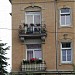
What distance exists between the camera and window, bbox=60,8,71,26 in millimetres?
47000

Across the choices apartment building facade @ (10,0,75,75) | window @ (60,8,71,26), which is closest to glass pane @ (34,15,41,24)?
apartment building facade @ (10,0,75,75)

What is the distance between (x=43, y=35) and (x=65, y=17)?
266 centimetres

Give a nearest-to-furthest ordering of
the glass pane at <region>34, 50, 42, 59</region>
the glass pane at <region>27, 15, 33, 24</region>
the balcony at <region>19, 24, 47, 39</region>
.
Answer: the balcony at <region>19, 24, 47, 39</region> → the glass pane at <region>34, 50, 42, 59</region> → the glass pane at <region>27, 15, 33, 24</region>

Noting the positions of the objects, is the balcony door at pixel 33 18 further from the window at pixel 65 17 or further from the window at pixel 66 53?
the window at pixel 66 53

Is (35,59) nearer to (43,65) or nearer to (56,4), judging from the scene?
(43,65)

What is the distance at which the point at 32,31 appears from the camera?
46.5 m

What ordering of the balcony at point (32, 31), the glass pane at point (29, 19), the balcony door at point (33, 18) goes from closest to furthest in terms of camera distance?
the balcony at point (32, 31), the balcony door at point (33, 18), the glass pane at point (29, 19)

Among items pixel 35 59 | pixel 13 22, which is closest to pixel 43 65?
pixel 35 59

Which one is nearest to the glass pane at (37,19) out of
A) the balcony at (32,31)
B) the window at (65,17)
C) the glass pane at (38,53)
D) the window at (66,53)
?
the balcony at (32,31)

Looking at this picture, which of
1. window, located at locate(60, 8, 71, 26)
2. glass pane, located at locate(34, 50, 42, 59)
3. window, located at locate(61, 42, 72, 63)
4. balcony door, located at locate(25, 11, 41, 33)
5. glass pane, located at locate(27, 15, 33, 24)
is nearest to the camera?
window, located at locate(61, 42, 72, 63)

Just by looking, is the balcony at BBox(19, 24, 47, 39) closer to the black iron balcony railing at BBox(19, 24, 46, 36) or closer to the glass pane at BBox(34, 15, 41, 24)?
the black iron balcony railing at BBox(19, 24, 46, 36)

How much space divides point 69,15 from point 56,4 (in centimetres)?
163

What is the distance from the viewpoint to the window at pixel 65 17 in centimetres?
4700

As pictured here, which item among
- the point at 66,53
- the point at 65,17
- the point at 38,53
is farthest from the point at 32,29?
the point at 66,53
